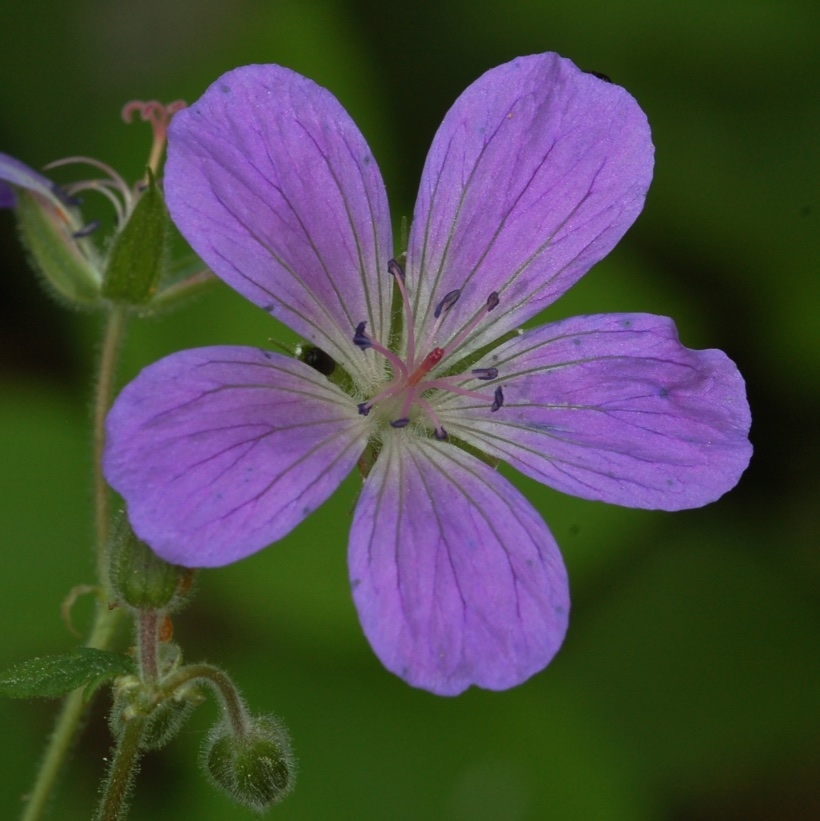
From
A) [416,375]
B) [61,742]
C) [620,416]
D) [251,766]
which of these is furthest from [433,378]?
[61,742]

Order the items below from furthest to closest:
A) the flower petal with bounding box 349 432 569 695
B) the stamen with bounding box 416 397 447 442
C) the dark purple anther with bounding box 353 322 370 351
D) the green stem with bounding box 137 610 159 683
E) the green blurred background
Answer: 1. the green blurred background
2. the stamen with bounding box 416 397 447 442
3. the dark purple anther with bounding box 353 322 370 351
4. the green stem with bounding box 137 610 159 683
5. the flower petal with bounding box 349 432 569 695

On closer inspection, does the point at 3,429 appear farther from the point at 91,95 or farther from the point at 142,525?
the point at 142,525

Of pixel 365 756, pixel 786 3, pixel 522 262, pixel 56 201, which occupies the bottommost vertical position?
pixel 365 756

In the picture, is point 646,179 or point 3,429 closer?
point 646,179

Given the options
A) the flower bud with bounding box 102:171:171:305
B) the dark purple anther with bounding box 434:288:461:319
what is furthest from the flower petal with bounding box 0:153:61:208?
the dark purple anther with bounding box 434:288:461:319

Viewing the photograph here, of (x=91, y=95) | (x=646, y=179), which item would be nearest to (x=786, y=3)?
(x=646, y=179)

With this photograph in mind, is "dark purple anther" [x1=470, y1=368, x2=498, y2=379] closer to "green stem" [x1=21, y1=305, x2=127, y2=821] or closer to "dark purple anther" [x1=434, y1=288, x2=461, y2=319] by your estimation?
"dark purple anther" [x1=434, y1=288, x2=461, y2=319]

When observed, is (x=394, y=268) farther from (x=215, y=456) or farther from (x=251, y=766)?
(x=251, y=766)

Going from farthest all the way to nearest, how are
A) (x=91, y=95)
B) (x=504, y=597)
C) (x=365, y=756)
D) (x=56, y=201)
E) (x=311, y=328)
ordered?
(x=91, y=95) → (x=365, y=756) → (x=56, y=201) → (x=311, y=328) → (x=504, y=597)
